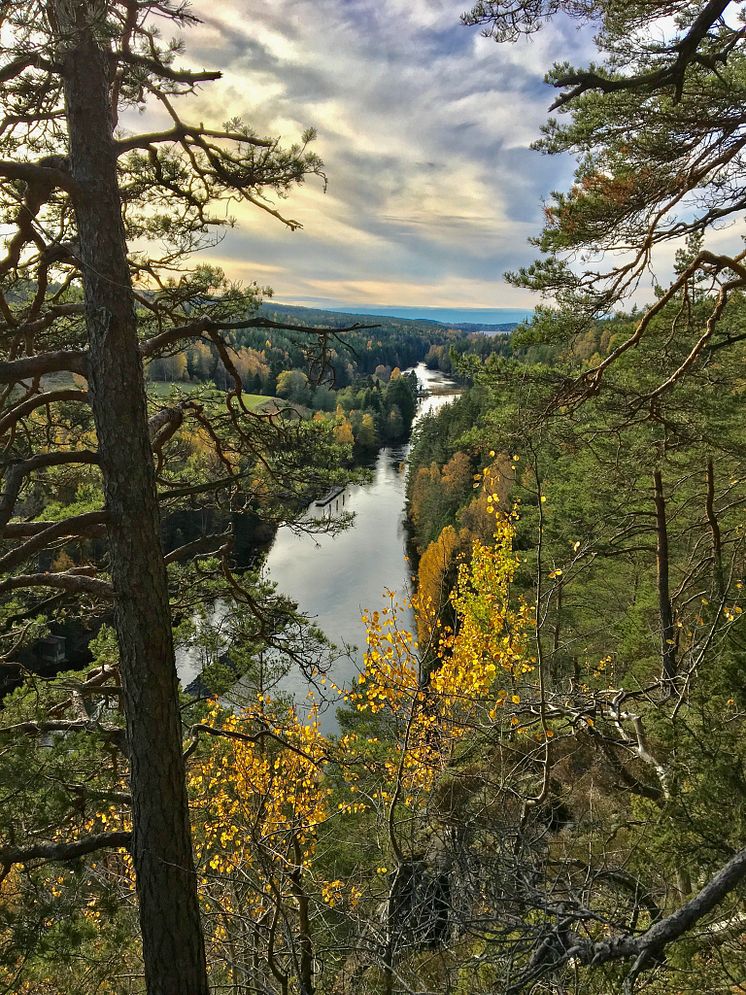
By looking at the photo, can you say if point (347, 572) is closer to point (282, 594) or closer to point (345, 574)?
point (345, 574)

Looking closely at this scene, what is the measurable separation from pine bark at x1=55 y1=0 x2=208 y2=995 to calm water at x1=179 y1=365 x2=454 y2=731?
48.3 ft

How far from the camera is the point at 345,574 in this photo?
29.9 metres

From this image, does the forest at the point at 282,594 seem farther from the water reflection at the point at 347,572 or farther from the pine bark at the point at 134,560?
the water reflection at the point at 347,572

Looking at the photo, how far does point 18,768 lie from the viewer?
2734 mm

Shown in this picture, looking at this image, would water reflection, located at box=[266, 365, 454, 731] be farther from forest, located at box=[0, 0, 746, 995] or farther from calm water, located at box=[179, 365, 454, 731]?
forest, located at box=[0, 0, 746, 995]

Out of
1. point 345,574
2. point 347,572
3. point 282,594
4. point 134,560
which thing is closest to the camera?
point 134,560

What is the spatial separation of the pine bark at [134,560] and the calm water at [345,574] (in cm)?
1472

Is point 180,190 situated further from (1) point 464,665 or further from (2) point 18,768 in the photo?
(1) point 464,665

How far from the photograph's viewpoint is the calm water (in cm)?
2153

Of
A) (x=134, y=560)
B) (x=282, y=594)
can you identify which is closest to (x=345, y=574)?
(x=282, y=594)

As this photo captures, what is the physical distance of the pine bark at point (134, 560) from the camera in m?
2.55

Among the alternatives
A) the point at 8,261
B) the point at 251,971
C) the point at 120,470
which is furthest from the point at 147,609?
the point at 251,971

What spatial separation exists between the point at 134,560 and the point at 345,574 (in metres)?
27.5

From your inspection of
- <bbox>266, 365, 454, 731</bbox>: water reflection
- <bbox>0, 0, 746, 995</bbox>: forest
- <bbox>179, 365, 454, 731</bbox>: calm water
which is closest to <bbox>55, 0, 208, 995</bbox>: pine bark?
<bbox>0, 0, 746, 995</bbox>: forest
